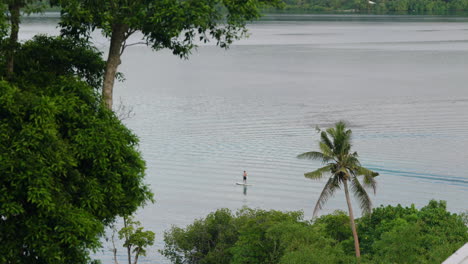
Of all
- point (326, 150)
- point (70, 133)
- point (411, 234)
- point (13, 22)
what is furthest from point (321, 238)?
point (13, 22)

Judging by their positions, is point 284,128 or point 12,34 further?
point 284,128

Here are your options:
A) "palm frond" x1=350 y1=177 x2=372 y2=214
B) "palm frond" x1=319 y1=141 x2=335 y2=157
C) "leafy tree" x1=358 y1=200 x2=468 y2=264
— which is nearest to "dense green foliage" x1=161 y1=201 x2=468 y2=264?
"leafy tree" x1=358 y1=200 x2=468 y2=264

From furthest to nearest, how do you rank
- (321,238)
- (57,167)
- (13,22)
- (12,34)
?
(321,238)
(12,34)
(13,22)
(57,167)

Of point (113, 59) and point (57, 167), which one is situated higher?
point (113, 59)

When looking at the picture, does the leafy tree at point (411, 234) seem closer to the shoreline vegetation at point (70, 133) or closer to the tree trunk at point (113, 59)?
the shoreline vegetation at point (70, 133)

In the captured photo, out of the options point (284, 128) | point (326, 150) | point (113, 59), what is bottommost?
point (284, 128)

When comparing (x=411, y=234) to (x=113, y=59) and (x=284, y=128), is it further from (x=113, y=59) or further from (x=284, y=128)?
(x=284, y=128)

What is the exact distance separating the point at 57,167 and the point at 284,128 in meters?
84.7

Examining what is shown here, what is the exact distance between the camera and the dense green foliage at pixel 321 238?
45.3 m

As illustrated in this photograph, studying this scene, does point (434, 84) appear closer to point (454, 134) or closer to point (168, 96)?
point (454, 134)

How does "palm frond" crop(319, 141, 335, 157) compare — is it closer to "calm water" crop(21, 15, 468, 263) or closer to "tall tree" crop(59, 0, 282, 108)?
"calm water" crop(21, 15, 468, 263)

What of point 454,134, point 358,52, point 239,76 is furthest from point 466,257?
point 358,52

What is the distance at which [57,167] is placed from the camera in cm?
2212

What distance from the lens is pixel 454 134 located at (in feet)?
342
